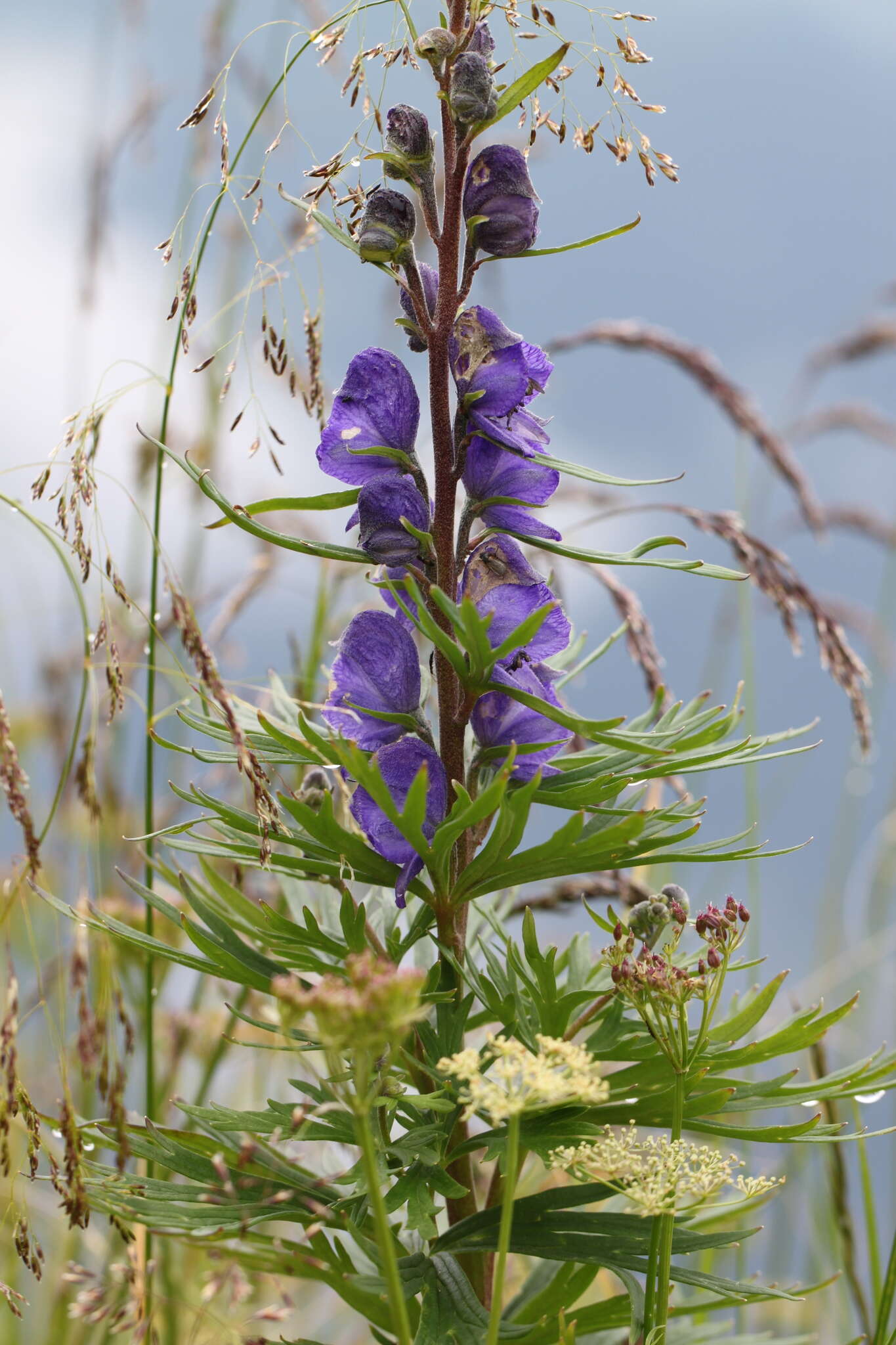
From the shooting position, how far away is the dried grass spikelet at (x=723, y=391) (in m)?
3.54

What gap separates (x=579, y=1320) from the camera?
5.55 feet

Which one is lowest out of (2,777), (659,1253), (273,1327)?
(273,1327)

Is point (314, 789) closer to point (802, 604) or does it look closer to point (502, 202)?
point (502, 202)

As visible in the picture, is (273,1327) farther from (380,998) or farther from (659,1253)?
(380,998)

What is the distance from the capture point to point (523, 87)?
4.78 feet

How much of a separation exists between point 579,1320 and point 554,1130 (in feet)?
1.32

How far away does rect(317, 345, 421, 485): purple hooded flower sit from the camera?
156 centimetres

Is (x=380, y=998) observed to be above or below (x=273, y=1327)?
above

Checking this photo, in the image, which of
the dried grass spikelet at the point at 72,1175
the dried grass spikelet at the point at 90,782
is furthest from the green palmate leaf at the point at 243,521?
the dried grass spikelet at the point at 72,1175

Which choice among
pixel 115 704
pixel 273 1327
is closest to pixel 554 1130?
pixel 115 704

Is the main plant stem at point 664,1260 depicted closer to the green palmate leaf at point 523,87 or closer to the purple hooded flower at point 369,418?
the purple hooded flower at point 369,418

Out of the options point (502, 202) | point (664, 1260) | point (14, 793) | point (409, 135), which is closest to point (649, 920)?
point (664, 1260)

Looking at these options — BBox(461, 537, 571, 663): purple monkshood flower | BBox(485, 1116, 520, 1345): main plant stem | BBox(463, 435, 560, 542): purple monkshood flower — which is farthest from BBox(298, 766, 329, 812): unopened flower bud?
BBox(485, 1116, 520, 1345): main plant stem

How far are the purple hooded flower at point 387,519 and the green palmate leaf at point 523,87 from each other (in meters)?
0.45
